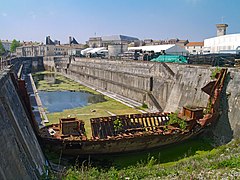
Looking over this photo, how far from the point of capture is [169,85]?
20281 mm

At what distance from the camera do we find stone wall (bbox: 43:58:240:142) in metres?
13.7

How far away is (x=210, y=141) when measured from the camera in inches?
541

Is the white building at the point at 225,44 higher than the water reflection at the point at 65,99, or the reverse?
the white building at the point at 225,44

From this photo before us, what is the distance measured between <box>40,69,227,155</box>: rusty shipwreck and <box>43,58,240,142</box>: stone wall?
0.78 metres

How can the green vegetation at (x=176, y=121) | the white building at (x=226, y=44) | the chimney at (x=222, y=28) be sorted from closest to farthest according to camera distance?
the green vegetation at (x=176, y=121) → the white building at (x=226, y=44) → the chimney at (x=222, y=28)

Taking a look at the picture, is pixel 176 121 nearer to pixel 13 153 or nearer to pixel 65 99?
pixel 13 153

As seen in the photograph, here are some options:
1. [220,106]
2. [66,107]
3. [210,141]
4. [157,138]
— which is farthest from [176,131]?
[66,107]

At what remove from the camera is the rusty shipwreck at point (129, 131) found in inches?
438

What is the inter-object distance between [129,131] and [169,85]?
Result: 838 centimetres

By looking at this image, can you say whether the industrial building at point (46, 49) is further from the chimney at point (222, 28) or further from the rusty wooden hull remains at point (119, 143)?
the rusty wooden hull remains at point (119, 143)

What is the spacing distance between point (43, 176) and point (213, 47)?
35598 millimetres

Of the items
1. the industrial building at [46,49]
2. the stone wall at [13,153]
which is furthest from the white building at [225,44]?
the industrial building at [46,49]

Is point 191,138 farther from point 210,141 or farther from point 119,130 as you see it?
point 119,130

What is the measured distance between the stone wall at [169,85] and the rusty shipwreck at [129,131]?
776 mm
